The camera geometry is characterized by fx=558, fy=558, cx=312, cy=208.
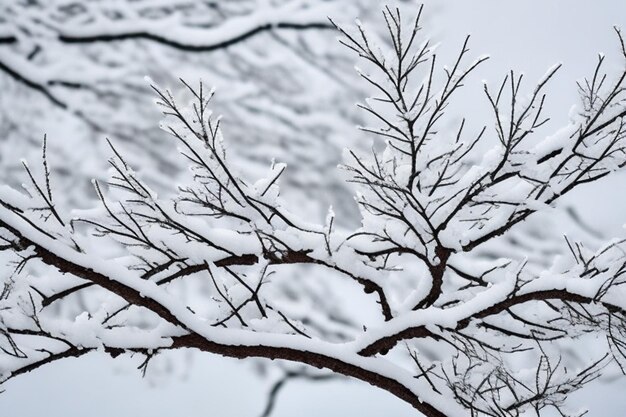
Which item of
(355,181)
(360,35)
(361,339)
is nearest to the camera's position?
(360,35)

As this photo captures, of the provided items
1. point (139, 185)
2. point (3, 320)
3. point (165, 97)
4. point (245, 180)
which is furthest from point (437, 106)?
point (3, 320)

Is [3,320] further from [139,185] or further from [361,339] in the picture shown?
[361,339]

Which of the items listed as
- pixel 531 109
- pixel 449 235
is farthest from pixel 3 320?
pixel 531 109

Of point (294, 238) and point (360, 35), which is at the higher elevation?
point (360, 35)

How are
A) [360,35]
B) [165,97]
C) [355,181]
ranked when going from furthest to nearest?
[355,181]
[165,97]
[360,35]

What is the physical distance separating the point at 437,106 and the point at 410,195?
0.32 meters

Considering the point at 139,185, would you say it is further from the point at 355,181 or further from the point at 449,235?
the point at 449,235

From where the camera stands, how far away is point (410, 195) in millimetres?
1941

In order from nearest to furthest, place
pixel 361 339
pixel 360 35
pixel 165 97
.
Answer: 1. pixel 360 35
2. pixel 165 97
3. pixel 361 339

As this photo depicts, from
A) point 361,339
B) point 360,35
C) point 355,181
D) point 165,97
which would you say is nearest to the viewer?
point 360,35

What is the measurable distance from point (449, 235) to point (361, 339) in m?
0.53

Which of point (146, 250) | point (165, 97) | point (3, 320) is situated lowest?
point (3, 320)

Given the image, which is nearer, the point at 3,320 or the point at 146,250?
the point at 3,320

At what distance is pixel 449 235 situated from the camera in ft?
6.88
